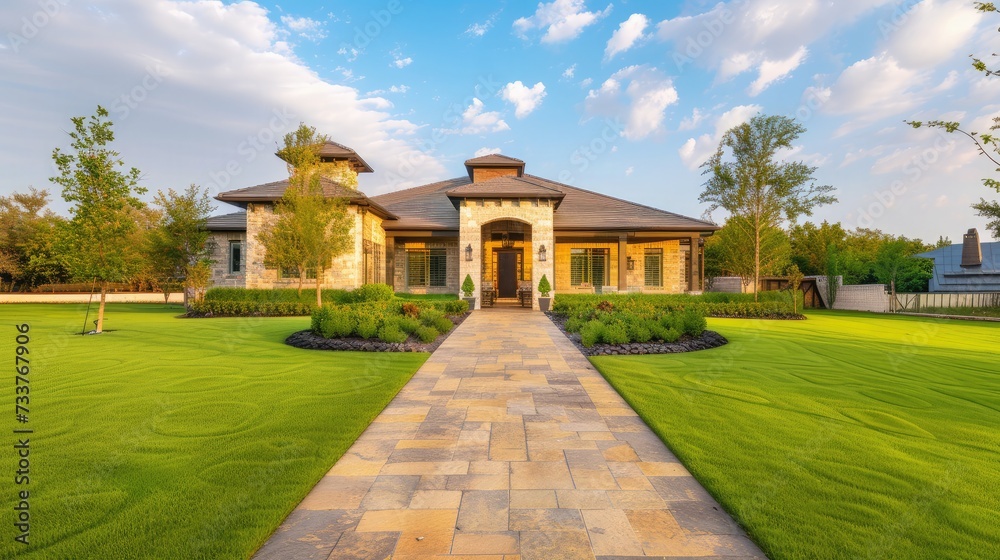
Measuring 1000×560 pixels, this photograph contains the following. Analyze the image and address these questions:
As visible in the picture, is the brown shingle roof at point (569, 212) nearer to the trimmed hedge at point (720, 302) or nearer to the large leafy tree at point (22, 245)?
the trimmed hedge at point (720, 302)

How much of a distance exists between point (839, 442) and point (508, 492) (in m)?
3.38

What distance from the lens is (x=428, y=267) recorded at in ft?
76.3

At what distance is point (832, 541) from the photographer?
2.52 m

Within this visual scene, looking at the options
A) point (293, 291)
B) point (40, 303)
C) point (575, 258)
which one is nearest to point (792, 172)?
point (575, 258)

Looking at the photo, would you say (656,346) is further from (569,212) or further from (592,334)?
(569,212)

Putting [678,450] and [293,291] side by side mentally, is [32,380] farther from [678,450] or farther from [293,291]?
[293,291]

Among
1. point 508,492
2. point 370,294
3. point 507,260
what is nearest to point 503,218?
point 507,260

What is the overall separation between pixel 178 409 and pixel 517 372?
471 cm

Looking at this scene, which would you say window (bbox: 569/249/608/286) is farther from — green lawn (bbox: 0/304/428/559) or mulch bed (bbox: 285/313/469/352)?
green lawn (bbox: 0/304/428/559)

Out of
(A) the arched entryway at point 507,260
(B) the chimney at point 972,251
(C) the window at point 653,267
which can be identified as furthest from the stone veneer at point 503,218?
(B) the chimney at point 972,251

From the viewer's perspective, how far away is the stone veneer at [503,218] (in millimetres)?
19375

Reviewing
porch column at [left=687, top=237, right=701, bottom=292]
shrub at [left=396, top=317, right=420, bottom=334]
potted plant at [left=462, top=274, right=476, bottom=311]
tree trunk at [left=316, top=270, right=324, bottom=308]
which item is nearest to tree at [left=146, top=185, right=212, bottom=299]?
tree trunk at [left=316, top=270, right=324, bottom=308]

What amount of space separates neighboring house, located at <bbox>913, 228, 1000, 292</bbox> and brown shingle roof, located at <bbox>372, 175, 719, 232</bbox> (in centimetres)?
1665

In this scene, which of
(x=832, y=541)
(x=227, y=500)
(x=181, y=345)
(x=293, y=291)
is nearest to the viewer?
(x=832, y=541)
